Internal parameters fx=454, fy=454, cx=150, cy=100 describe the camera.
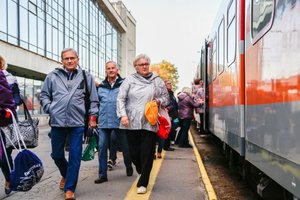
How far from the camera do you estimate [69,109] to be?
5.58 meters

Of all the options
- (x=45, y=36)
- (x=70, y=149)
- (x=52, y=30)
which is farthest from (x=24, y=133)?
(x=52, y=30)

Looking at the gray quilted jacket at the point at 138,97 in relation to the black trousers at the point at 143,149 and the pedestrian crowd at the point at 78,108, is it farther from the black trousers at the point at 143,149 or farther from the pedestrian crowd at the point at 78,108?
the black trousers at the point at 143,149

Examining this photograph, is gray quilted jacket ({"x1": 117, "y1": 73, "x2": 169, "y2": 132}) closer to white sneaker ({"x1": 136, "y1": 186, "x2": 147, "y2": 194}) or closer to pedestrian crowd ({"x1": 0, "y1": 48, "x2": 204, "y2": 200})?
pedestrian crowd ({"x1": 0, "y1": 48, "x2": 204, "y2": 200})

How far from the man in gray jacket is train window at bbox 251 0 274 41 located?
85.8 inches

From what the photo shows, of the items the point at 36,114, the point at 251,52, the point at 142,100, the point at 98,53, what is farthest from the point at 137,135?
the point at 98,53

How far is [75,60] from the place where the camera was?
5.78m

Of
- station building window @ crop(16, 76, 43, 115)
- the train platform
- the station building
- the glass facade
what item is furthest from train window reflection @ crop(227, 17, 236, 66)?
station building window @ crop(16, 76, 43, 115)

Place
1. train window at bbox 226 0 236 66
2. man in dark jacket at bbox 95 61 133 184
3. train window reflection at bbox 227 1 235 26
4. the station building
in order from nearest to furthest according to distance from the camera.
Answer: train window at bbox 226 0 236 66 → train window reflection at bbox 227 1 235 26 → man in dark jacket at bbox 95 61 133 184 → the station building

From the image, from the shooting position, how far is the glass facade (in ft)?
82.6

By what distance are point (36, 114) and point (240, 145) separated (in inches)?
1027

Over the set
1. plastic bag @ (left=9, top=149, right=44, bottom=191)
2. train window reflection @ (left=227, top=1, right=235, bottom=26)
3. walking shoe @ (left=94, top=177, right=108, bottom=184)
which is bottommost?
walking shoe @ (left=94, top=177, right=108, bottom=184)

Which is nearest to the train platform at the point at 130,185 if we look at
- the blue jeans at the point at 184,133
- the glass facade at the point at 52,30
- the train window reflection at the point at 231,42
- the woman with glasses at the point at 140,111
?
the woman with glasses at the point at 140,111

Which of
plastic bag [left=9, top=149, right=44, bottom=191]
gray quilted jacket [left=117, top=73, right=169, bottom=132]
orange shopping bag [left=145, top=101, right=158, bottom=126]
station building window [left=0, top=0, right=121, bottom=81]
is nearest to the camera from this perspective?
plastic bag [left=9, top=149, right=44, bottom=191]

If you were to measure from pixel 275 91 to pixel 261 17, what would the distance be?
3.43 ft
